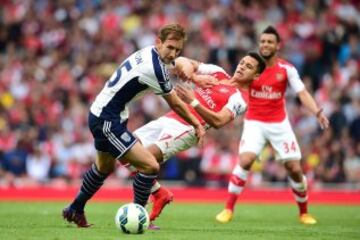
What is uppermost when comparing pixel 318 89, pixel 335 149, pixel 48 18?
pixel 48 18

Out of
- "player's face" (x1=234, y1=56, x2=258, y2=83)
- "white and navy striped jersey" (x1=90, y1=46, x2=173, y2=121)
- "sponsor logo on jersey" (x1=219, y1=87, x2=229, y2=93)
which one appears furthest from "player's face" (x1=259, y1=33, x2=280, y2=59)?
"white and navy striped jersey" (x1=90, y1=46, x2=173, y2=121)

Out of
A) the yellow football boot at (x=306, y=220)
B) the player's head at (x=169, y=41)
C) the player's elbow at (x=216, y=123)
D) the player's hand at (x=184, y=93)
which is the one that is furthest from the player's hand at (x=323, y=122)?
the player's head at (x=169, y=41)

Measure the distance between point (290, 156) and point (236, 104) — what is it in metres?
1.65

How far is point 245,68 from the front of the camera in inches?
481

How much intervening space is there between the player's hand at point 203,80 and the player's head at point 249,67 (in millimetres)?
894

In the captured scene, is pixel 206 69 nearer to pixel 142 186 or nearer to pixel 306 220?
pixel 142 186

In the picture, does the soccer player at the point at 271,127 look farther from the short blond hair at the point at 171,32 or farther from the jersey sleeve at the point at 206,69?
the short blond hair at the point at 171,32

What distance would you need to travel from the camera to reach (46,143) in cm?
2045

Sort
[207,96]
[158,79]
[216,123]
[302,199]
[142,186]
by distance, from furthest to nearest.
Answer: [302,199] → [207,96] → [216,123] → [142,186] → [158,79]

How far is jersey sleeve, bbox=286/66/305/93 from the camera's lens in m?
12.5

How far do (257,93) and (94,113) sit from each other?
3532mm

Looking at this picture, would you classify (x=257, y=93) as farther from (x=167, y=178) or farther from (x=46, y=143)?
(x=46, y=143)

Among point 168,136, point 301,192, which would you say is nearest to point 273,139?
point 301,192

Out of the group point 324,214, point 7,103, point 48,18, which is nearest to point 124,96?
point 324,214
